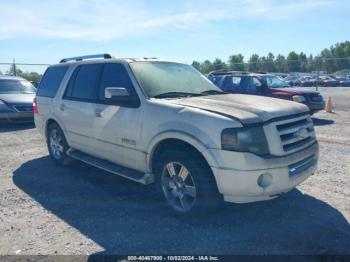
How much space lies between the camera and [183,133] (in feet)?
12.7

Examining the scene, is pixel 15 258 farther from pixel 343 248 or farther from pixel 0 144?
pixel 0 144

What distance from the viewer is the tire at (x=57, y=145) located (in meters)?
6.37

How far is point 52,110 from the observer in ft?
21.0

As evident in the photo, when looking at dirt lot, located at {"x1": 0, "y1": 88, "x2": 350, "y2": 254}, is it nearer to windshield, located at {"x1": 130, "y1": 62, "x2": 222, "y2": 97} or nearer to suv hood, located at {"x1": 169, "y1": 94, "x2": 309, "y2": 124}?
suv hood, located at {"x1": 169, "y1": 94, "x2": 309, "y2": 124}

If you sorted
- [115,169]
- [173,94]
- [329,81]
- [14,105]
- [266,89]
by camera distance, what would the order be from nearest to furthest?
1. [173,94]
2. [115,169]
3. [14,105]
4. [266,89]
5. [329,81]

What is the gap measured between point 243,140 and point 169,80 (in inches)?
69.5

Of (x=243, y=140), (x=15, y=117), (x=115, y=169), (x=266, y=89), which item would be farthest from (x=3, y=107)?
(x=243, y=140)

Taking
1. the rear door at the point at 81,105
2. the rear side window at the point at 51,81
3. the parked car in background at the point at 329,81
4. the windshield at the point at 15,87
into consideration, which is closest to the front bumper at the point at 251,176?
the rear door at the point at 81,105

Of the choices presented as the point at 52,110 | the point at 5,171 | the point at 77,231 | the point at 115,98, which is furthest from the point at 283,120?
the point at 5,171

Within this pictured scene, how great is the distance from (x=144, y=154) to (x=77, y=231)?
1.21 metres

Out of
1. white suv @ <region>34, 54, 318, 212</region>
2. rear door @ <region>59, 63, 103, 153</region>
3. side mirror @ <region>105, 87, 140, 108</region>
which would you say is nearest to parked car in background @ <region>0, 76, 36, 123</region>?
rear door @ <region>59, 63, 103, 153</region>

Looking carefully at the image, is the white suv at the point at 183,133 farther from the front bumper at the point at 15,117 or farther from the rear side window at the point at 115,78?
the front bumper at the point at 15,117

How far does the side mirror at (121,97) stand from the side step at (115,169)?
907mm

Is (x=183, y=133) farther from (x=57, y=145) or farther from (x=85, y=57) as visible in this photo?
(x=57, y=145)
